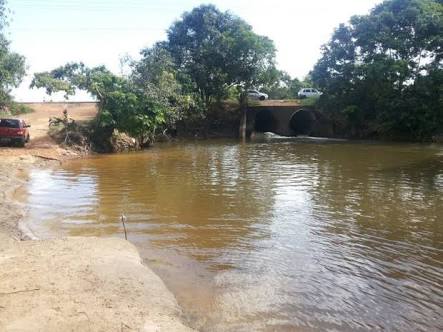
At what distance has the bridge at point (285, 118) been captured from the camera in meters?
39.9

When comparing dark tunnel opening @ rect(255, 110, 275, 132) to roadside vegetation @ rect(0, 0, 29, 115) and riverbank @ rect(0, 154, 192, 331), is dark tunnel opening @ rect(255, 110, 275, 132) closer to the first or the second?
roadside vegetation @ rect(0, 0, 29, 115)

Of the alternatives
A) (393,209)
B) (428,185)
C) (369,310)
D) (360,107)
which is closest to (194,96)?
(360,107)

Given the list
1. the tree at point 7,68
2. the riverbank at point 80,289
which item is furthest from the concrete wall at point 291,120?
the riverbank at point 80,289

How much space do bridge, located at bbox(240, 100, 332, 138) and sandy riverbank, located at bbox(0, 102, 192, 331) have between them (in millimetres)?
32672

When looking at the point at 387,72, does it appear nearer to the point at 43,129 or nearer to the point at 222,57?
the point at 222,57

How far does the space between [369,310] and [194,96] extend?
31807 millimetres

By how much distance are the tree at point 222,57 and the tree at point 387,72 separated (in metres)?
5.07

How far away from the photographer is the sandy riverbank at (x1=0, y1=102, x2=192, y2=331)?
4.59 metres

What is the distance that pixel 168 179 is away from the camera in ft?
52.4

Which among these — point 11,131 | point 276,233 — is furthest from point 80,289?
point 11,131

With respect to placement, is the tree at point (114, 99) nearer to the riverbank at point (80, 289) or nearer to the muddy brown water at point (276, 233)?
the muddy brown water at point (276, 233)

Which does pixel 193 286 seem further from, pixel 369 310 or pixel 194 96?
pixel 194 96

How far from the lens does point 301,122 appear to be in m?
44.0

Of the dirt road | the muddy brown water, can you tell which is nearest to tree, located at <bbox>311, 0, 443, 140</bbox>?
the muddy brown water
